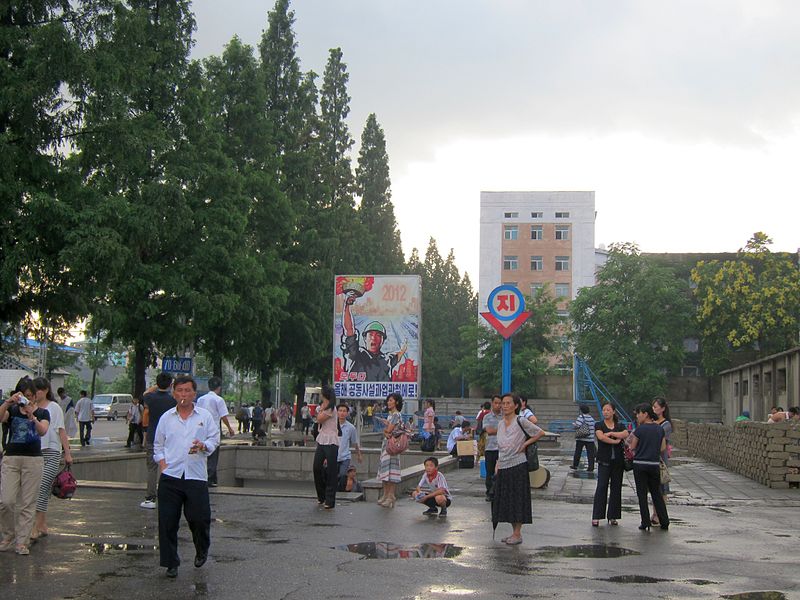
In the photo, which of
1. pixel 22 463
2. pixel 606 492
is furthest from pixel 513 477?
pixel 22 463

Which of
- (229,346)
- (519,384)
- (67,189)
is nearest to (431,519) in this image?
(67,189)

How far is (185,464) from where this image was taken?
8594mm

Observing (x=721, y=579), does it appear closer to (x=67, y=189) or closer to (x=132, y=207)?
(x=67, y=189)

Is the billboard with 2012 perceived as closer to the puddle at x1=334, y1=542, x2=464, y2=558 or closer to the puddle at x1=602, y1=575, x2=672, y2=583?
the puddle at x1=334, y1=542, x2=464, y2=558

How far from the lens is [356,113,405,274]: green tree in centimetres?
5788

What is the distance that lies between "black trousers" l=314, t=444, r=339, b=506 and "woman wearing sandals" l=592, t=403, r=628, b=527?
3.90 metres

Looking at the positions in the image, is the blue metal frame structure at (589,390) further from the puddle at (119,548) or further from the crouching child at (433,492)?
the puddle at (119,548)

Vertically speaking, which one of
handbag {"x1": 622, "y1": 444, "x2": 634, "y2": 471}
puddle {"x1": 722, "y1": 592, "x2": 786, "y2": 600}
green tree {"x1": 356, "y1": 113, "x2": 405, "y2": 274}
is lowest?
puddle {"x1": 722, "y1": 592, "x2": 786, "y2": 600}

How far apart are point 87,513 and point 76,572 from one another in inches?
182

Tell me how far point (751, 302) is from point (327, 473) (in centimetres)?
4426

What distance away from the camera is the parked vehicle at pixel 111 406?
2840 inches

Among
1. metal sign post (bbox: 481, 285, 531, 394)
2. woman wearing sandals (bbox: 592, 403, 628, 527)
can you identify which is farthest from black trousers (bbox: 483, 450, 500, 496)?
woman wearing sandals (bbox: 592, 403, 628, 527)

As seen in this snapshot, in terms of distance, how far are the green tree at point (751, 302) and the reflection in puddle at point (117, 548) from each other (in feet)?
157

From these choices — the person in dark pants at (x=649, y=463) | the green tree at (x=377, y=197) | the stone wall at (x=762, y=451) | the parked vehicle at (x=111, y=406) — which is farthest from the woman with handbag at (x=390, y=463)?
the parked vehicle at (x=111, y=406)
